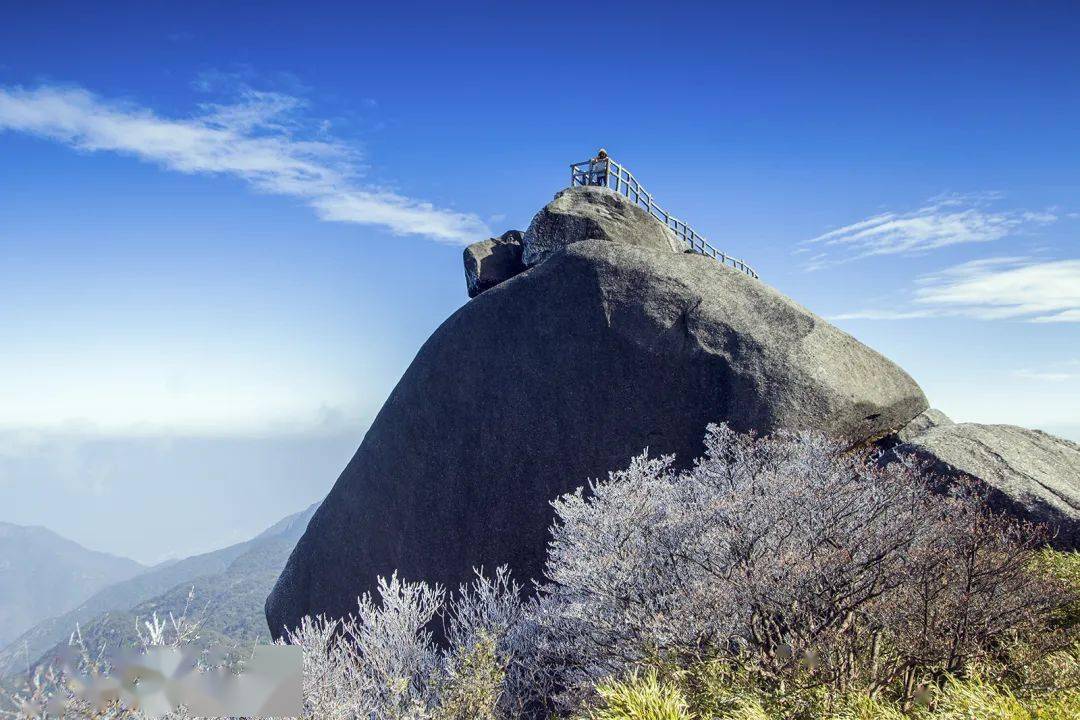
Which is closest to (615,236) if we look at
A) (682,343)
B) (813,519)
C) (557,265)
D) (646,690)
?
(557,265)

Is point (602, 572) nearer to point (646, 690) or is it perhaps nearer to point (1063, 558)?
point (646, 690)

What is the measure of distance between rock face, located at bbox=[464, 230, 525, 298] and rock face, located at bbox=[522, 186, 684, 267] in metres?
0.93

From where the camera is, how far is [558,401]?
16656 mm

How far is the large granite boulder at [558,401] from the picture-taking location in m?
14.8

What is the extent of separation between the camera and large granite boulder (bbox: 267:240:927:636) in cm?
1478

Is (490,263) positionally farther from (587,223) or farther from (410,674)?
(410,674)

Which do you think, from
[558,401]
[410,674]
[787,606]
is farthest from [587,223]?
[787,606]

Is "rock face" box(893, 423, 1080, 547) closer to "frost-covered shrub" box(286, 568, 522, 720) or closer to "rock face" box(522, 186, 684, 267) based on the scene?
"frost-covered shrub" box(286, 568, 522, 720)

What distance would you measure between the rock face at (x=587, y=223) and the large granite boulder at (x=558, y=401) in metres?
2.25

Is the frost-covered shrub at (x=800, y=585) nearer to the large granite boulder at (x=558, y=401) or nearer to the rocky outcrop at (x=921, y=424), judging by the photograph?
the large granite boulder at (x=558, y=401)

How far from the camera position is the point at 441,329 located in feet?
64.8

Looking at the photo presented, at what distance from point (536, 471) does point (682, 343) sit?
457cm

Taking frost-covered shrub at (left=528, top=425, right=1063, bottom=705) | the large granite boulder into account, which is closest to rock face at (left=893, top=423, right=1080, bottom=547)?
the large granite boulder

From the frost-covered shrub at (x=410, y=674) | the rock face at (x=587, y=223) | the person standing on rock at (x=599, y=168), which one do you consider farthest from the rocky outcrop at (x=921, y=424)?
the person standing on rock at (x=599, y=168)
